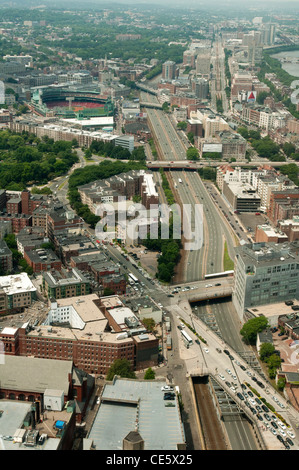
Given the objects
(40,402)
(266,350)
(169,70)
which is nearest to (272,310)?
(266,350)

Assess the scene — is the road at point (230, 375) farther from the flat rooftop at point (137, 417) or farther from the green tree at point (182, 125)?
the green tree at point (182, 125)

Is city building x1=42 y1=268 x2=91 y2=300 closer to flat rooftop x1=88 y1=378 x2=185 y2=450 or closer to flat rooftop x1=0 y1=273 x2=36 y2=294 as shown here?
flat rooftop x1=0 y1=273 x2=36 y2=294

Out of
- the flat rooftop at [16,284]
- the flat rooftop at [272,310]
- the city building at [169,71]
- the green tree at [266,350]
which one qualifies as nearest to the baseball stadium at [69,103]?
the city building at [169,71]

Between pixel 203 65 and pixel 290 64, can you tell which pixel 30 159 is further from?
pixel 290 64

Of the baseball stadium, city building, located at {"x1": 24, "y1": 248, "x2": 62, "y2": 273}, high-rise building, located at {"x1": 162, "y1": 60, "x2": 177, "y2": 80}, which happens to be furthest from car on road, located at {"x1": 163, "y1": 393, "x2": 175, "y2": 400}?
high-rise building, located at {"x1": 162, "y1": 60, "x2": 177, "y2": 80}

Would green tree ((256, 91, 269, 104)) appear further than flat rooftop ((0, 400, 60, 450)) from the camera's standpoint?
Yes
